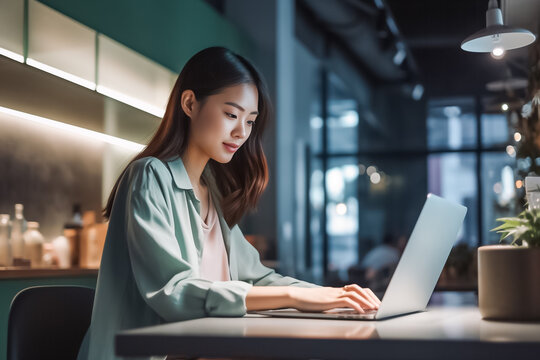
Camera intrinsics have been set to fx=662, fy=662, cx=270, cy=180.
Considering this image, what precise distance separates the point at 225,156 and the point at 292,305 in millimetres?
508

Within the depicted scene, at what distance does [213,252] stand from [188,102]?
1.37 feet

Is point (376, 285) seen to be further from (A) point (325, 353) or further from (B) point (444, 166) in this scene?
(A) point (325, 353)

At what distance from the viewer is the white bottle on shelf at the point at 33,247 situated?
11.6ft

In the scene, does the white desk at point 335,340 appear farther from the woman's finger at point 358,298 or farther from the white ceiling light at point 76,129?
the white ceiling light at point 76,129

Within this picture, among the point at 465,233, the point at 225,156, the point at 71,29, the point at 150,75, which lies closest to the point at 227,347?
the point at 225,156

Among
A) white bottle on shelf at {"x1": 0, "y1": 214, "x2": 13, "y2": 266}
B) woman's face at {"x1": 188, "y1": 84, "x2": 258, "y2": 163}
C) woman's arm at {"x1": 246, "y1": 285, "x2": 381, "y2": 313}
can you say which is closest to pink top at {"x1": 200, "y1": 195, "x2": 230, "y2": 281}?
woman's face at {"x1": 188, "y1": 84, "x2": 258, "y2": 163}

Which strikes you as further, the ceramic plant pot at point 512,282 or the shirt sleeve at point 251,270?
the shirt sleeve at point 251,270

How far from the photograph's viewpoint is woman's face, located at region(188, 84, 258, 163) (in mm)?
1688

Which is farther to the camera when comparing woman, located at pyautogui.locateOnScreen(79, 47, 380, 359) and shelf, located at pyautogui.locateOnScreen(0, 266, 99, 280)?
shelf, located at pyautogui.locateOnScreen(0, 266, 99, 280)

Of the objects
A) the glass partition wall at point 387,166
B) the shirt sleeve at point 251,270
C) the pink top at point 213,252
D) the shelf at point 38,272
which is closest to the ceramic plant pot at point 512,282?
the shirt sleeve at point 251,270

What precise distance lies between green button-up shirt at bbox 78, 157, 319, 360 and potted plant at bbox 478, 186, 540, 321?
48 cm

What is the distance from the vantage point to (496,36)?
2434 mm

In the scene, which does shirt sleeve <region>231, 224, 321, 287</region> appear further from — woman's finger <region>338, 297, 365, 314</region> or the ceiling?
the ceiling

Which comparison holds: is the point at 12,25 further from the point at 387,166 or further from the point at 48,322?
the point at 387,166
